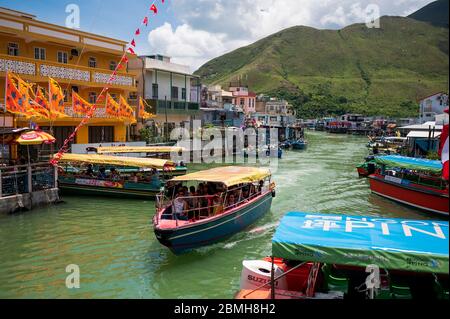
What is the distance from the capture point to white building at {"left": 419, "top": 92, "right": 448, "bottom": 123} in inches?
2911

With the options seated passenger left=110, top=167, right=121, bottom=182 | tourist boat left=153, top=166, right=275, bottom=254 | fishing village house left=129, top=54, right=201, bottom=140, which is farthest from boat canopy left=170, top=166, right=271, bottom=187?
fishing village house left=129, top=54, right=201, bottom=140

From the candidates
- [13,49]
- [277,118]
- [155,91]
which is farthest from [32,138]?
[277,118]

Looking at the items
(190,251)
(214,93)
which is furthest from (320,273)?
(214,93)

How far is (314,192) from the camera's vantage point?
88.0ft

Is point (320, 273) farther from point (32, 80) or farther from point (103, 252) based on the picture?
point (32, 80)

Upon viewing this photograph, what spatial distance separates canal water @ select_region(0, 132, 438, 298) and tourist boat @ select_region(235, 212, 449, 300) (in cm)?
241

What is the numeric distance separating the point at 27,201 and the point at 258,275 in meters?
14.0

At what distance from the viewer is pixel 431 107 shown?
249 ft

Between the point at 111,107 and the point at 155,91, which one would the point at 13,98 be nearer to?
the point at 111,107

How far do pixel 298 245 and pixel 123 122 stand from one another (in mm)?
29720

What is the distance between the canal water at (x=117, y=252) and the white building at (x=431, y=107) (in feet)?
191
